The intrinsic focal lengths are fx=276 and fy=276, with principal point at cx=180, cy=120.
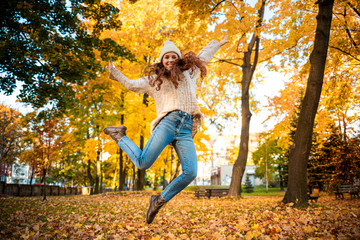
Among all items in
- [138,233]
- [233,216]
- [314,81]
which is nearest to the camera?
[138,233]

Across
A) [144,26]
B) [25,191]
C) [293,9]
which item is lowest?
[25,191]

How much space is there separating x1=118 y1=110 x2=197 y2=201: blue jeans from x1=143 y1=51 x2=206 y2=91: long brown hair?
45 cm

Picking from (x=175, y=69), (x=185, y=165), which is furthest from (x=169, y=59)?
(x=185, y=165)

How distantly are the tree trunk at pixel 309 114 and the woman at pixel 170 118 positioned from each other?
17.0ft

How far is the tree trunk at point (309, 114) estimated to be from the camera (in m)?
7.87

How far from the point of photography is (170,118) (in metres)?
3.62

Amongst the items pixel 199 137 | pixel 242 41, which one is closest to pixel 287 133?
pixel 199 137

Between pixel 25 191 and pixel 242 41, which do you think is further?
pixel 25 191

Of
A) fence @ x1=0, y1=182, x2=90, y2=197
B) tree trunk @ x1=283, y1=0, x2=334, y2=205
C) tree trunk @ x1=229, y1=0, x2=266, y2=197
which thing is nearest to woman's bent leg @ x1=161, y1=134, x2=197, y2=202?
tree trunk @ x1=283, y1=0, x2=334, y2=205

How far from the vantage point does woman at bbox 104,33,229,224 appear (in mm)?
3592

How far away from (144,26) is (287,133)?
1565 centimetres

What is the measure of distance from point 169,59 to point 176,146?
1.21 m

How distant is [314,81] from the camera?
26.2ft

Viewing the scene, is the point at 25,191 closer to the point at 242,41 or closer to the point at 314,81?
the point at 242,41
